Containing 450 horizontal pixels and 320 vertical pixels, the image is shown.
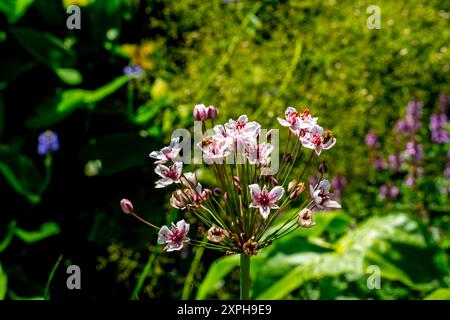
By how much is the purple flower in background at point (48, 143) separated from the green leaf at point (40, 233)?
26cm

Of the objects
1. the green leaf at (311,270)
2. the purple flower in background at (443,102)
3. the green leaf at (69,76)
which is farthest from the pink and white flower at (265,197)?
the purple flower in background at (443,102)

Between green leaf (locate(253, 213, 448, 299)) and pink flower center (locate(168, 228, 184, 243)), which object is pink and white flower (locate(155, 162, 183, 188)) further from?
green leaf (locate(253, 213, 448, 299))

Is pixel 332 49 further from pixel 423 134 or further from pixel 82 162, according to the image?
pixel 82 162

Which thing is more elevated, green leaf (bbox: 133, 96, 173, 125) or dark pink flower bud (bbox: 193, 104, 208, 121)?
green leaf (bbox: 133, 96, 173, 125)

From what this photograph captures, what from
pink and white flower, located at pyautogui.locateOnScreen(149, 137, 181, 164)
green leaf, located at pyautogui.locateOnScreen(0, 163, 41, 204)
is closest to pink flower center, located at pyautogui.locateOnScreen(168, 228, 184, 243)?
pink and white flower, located at pyautogui.locateOnScreen(149, 137, 181, 164)

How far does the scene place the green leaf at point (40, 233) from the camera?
2207 mm

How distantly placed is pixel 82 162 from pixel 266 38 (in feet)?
4.00

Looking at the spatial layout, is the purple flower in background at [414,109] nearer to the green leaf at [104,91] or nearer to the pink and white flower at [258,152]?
the green leaf at [104,91]

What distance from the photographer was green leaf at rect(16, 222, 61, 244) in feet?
7.24

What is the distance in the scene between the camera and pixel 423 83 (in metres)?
2.85

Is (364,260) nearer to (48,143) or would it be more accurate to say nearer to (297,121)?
(297,121)

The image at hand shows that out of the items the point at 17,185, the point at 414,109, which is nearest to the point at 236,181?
the point at 17,185

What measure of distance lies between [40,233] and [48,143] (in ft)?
1.05

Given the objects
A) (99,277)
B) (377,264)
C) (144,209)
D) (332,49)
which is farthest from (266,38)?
(377,264)
